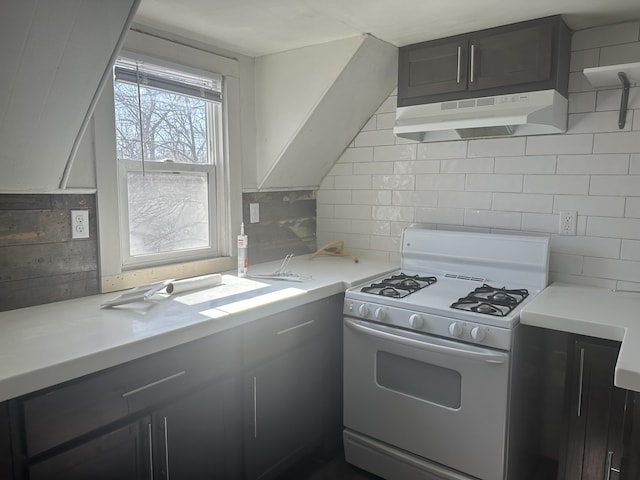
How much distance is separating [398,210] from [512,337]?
114cm

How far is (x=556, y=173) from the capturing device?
217 centimetres

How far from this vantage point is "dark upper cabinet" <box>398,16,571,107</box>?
1.94 m

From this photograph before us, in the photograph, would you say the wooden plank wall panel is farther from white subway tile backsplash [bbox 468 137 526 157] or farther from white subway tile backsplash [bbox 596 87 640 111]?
white subway tile backsplash [bbox 596 87 640 111]

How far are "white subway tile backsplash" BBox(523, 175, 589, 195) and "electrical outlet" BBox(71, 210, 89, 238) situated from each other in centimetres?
199

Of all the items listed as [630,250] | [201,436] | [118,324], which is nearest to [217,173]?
[118,324]

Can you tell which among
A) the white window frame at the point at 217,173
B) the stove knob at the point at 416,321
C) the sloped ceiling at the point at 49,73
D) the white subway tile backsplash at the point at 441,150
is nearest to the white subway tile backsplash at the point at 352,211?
the white subway tile backsplash at the point at 441,150

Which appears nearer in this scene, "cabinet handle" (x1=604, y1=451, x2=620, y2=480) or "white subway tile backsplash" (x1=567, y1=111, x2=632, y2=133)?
"cabinet handle" (x1=604, y1=451, x2=620, y2=480)

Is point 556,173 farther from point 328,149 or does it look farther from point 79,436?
point 79,436

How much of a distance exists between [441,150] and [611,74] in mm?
868

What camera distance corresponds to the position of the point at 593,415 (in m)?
1.68

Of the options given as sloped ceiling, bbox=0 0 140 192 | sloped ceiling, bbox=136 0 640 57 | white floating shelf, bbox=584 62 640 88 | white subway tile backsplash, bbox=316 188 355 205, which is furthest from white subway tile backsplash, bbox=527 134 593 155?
sloped ceiling, bbox=0 0 140 192

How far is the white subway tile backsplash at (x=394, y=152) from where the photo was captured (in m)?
2.61

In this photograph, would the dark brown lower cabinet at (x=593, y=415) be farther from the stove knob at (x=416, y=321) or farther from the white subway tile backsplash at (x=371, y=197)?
the white subway tile backsplash at (x=371, y=197)

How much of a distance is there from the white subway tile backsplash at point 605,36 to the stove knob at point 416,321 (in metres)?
1.39
